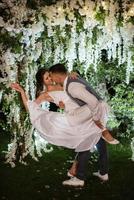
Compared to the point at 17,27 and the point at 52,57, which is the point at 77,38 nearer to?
the point at 52,57

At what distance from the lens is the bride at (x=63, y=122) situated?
21.3 ft

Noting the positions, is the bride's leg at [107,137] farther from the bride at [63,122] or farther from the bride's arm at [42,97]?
the bride's arm at [42,97]

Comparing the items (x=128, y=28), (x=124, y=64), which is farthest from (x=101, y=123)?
(x=124, y=64)

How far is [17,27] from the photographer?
6758mm

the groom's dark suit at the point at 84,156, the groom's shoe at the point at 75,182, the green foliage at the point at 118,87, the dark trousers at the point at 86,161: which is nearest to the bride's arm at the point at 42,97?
the groom's dark suit at the point at 84,156

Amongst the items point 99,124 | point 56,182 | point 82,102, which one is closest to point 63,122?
point 82,102

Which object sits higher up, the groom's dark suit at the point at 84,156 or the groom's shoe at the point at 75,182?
the groom's dark suit at the point at 84,156

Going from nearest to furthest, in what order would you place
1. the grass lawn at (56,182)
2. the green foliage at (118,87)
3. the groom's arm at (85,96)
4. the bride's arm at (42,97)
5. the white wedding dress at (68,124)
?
the grass lawn at (56,182)
the groom's arm at (85,96)
the white wedding dress at (68,124)
the bride's arm at (42,97)
the green foliage at (118,87)

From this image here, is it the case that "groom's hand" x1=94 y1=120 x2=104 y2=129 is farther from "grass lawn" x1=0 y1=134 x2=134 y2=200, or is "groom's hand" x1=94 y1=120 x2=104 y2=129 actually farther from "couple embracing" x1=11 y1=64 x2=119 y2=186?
"grass lawn" x1=0 y1=134 x2=134 y2=200

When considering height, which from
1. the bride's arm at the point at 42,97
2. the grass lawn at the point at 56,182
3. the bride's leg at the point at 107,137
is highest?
the bride's arm at the point at 42,97

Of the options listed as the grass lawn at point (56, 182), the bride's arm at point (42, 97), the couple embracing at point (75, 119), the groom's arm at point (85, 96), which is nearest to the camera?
the grass lawn at point (56, 182)

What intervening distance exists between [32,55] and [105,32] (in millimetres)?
1158

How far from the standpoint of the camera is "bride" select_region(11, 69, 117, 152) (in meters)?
6.50

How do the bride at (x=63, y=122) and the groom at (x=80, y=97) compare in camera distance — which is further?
the bride at (x=63, y=122)
